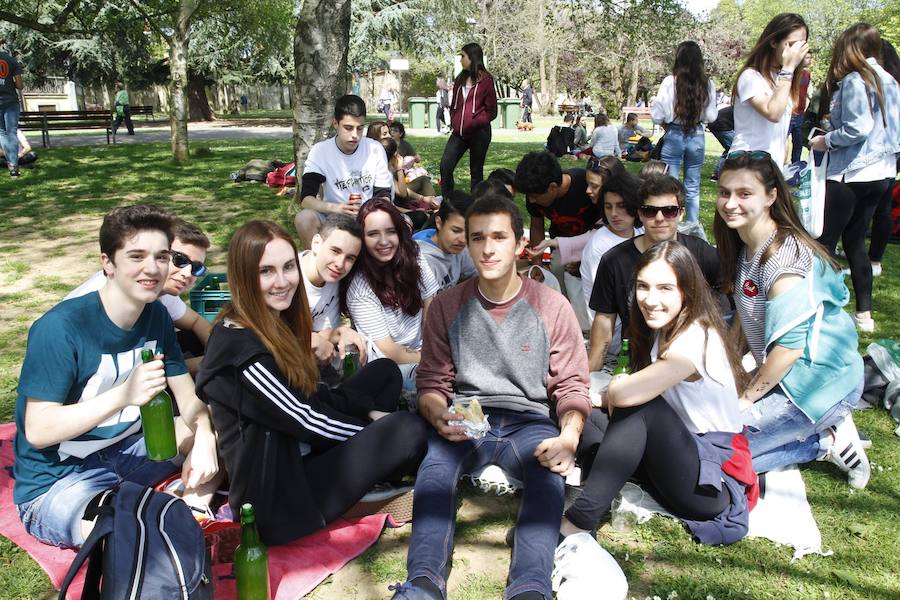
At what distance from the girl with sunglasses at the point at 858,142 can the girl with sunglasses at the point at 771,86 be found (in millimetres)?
295

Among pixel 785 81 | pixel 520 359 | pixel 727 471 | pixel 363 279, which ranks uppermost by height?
pixel 785 81

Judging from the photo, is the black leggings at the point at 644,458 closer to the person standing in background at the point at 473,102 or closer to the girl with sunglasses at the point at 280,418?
the girl with sunglasses at the point at 280,418

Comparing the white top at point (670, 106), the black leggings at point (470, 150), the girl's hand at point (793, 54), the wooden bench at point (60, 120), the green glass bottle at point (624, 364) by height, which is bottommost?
the green glass bottle at point (624, 364)

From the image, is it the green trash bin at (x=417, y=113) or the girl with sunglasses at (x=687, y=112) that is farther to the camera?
the green trash bin at (x=417, y=113)

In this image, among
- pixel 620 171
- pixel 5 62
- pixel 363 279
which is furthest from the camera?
pixel 5 62

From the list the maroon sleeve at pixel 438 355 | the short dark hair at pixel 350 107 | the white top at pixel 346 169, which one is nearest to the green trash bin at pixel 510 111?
the white top at pixel 346 169

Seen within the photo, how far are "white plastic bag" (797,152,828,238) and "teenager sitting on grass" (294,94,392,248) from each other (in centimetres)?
322

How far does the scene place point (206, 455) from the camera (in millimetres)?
2850

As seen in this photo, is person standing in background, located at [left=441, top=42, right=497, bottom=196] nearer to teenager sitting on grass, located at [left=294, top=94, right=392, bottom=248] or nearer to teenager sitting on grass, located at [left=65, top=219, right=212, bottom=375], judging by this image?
teenager sitting on grass, located at [left=294, top=94, right=392, bottom=248]

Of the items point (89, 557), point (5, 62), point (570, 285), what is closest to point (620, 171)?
point (570, 285)

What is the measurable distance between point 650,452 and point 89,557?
6.94 ft

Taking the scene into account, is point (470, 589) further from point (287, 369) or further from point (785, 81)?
point (785, 81)

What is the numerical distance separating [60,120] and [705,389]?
18.3 metres

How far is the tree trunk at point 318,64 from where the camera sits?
7.48m
